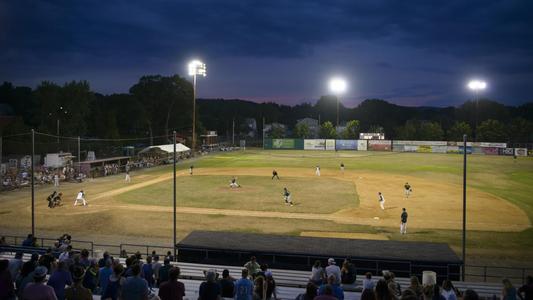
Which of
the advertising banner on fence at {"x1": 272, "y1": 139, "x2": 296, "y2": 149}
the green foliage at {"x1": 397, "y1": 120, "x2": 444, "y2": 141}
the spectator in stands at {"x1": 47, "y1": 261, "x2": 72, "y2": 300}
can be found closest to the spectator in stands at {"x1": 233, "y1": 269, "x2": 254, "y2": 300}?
the spectator in stands at {"x1": 47, "y1": 261, "x2": 72, "y2": 300}

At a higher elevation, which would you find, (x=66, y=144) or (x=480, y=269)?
(x=66, y=144)

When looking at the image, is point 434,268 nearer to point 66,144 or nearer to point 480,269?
point 480,269

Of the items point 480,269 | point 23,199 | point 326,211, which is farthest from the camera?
point 23,199

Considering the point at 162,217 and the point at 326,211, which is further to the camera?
the point at 326,211

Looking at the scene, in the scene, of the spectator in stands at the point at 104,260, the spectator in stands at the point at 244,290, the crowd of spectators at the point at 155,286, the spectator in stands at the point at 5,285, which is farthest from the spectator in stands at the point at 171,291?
the spectator in stands at the point at 104,260

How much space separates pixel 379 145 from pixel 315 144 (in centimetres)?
1648

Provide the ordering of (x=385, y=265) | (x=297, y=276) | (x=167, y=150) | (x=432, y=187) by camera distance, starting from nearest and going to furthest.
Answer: (x=297, y=276) → (x=385, y=265) → (x=432, y=187) → (x=167, y=150)

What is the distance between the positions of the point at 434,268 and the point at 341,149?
97233mm

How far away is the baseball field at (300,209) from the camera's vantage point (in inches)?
1084

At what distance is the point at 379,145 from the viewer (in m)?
111

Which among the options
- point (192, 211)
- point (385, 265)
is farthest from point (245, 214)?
point (385, 265)

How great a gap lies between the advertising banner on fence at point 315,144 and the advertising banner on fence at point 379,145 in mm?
12003

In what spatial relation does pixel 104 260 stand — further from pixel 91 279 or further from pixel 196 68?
pixel 196 68

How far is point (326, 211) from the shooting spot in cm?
3475
